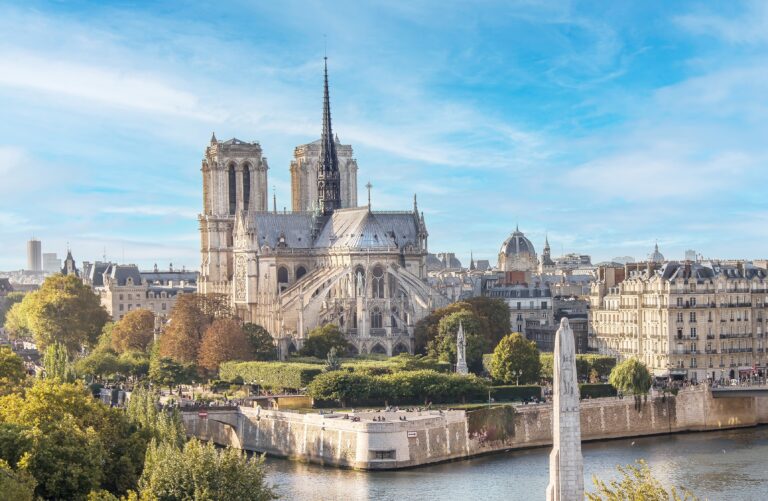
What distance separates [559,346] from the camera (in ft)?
161

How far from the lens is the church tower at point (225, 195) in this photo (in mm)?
153625

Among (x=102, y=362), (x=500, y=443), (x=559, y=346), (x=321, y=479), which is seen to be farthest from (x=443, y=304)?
(x=559, y=346)

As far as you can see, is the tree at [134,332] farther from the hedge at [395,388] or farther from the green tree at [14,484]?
the green tree at [14,484]

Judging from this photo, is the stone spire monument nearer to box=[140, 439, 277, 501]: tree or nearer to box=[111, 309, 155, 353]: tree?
box=[111, 309, 155, 353]: tree

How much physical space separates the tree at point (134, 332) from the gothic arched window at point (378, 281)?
1884 centimetres

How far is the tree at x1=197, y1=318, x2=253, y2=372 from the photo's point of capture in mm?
111625

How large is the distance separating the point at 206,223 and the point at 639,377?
227 feet

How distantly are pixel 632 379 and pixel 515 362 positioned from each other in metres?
9.21

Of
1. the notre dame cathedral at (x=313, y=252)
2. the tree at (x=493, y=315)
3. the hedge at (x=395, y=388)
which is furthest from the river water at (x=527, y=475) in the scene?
the notre dame cathedral at (x=313, y=252)

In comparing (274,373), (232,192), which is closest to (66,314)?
(232,192)

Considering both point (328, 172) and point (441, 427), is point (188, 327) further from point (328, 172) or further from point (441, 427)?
point (441, 427)

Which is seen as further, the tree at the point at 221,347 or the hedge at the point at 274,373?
the tree at the point at 221,347

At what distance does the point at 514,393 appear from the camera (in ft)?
315

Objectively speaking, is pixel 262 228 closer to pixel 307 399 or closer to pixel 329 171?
pixel 329 171
